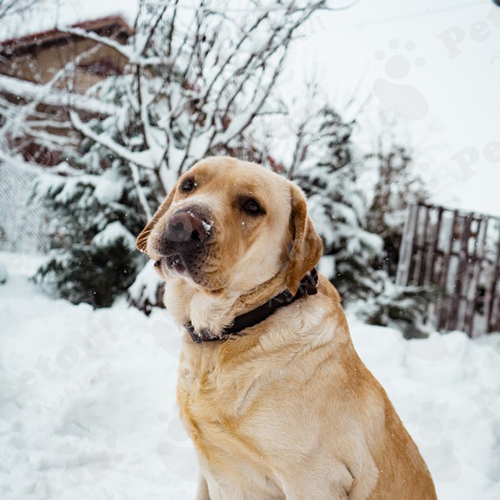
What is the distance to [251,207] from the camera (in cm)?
190

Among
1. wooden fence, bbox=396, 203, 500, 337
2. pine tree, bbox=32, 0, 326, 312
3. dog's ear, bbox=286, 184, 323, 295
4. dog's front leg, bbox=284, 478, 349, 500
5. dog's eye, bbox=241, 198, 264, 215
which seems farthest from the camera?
wooden fence, bbox=396, 203, 500, 337

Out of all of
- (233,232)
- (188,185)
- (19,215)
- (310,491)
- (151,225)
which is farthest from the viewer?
(19,215)

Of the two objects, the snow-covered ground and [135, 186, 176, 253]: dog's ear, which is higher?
[135, 186, 176, 253]: dog's ear

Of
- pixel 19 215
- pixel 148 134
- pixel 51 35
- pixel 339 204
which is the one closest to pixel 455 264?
pixel 339 204

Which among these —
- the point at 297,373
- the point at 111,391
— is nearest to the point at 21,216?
the point at 111,391

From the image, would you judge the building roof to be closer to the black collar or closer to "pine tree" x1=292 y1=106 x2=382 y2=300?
"pine tree" x1=292 y1=106 x2=382 y2=300

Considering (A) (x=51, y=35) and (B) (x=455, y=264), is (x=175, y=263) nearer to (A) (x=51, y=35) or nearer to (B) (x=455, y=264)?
(B) (x=455, y=264)

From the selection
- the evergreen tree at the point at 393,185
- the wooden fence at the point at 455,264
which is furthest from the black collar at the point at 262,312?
the evergreen tree at the point at 393,185

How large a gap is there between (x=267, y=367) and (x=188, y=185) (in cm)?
91

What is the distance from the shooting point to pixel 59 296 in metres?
6.95

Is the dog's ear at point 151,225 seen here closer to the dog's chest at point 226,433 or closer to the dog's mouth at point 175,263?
the dog's mouth at point 175,263

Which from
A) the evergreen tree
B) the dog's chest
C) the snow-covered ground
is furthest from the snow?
the evergreen tree

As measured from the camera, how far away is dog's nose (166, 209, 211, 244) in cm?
161

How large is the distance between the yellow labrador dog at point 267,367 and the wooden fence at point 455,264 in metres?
5.91
